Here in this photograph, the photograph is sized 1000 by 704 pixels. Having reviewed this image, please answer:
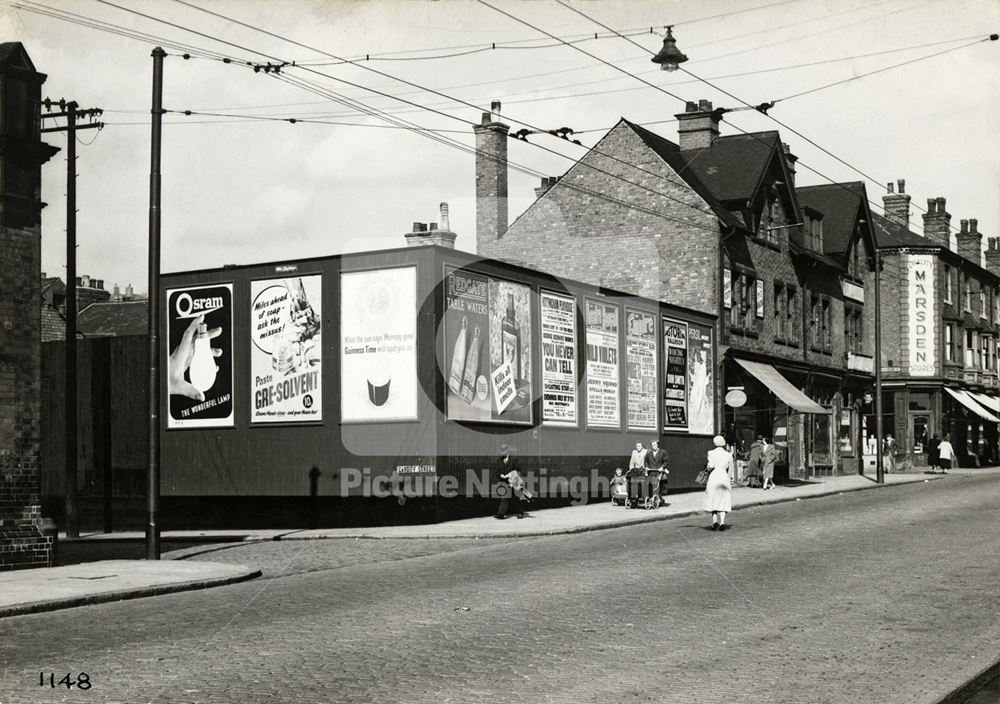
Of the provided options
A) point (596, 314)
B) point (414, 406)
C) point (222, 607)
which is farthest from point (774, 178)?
point (222, 607)

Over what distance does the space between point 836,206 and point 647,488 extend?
2578 cm

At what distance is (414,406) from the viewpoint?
25.2 m

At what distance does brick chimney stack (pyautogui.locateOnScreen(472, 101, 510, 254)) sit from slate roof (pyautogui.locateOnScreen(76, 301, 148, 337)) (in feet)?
40.5

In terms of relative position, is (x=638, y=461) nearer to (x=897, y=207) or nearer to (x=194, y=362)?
(x=194, y=362)

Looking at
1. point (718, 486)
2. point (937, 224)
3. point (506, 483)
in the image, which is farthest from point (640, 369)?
point (937, 224)

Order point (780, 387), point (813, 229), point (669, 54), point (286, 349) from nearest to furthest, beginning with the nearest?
point (669, 54)
point (286, 349)
point (780, 387)
point (813, 229)

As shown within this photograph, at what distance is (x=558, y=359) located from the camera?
29.7m

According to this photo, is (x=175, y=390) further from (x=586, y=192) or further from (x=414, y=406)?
(x=586, y=192)

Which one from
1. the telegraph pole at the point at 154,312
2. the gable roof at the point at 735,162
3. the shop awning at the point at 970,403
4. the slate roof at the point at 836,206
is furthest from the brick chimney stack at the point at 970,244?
the telegraph pole at the point at 154,312

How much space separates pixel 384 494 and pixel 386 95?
8.50 metres

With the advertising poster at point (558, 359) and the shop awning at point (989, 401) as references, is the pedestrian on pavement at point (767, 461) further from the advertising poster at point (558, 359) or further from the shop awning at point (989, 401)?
the shop awning at point (989, 401)

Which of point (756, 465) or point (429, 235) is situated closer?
point (756, 465)

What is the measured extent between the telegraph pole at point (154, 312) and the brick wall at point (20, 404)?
155 centimetres

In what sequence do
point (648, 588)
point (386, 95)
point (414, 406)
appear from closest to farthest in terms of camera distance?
1. point (648, 588)
2. point (386, 95)
3. point (414, 406)
